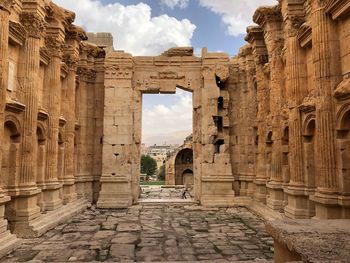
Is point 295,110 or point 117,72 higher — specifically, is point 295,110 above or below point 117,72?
below

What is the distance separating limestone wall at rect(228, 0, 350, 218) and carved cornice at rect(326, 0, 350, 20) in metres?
0.02

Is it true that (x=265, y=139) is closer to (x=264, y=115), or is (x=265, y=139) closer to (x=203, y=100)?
(x=264, y=115)

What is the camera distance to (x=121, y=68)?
1493 centimetres

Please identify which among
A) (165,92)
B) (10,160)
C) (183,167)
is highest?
(165,92)

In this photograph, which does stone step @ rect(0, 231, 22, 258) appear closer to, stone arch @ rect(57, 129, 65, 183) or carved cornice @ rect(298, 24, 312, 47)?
stone arch @ rect(57, 129, 65, 183)

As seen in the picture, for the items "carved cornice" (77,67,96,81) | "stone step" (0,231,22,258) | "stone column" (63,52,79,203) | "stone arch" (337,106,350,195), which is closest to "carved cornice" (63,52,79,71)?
"stone column" (63,52,79,203)

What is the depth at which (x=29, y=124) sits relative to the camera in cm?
959

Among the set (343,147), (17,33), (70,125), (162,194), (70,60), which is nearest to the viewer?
(343,147)

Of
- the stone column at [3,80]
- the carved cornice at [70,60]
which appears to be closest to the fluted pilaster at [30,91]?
the stone column at [3,80]

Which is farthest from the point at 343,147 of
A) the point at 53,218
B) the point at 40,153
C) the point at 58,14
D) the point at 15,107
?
the point at 58,14

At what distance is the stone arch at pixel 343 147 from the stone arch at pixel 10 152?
8.38 meters

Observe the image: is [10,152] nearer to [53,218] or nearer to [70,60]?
[53,218]

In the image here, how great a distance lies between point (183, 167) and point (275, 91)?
2158 cm

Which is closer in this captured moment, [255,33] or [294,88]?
[294,88]
